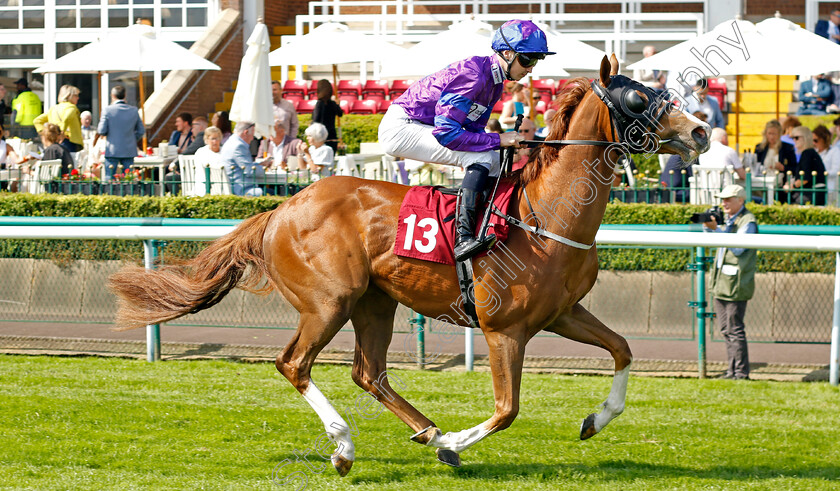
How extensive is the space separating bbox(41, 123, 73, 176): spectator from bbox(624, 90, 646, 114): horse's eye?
373 inches

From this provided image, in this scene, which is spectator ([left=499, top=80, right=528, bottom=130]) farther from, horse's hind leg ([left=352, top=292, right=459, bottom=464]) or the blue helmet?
the blue helmet

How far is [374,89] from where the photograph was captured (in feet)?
56.7

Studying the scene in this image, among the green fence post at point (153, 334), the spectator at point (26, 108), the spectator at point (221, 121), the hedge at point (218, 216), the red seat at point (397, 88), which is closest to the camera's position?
the green fence post at point (153, 334)

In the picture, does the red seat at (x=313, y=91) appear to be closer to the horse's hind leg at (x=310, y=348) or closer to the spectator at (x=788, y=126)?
the spectator at (x=788, y=126)

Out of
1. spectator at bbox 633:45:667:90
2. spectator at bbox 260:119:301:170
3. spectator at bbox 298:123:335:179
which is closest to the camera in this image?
spectator at bbox 298:123:335:179

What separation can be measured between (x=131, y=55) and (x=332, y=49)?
276cm

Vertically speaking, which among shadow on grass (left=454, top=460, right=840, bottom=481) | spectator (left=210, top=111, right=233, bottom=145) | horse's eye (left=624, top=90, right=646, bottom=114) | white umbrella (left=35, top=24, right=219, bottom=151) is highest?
white umbrella (left=35, top=24, right=219, bottom=151)

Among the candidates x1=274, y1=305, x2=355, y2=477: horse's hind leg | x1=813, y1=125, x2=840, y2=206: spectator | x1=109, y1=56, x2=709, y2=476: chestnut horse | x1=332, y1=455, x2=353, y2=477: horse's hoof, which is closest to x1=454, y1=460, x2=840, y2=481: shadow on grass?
x1=109, y1=56, x2=709, y2=476: chestnut horse

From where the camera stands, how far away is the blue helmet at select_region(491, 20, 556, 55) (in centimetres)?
458

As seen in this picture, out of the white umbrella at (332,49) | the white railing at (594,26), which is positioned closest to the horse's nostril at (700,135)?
the white umbrella at (332,49)

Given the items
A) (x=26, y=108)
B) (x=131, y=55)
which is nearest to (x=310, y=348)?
(x=131, y=55)

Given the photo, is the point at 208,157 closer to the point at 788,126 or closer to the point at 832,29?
the point at 788,126

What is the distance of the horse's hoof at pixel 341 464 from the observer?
4.71 m

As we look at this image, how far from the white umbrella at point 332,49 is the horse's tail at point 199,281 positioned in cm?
954
